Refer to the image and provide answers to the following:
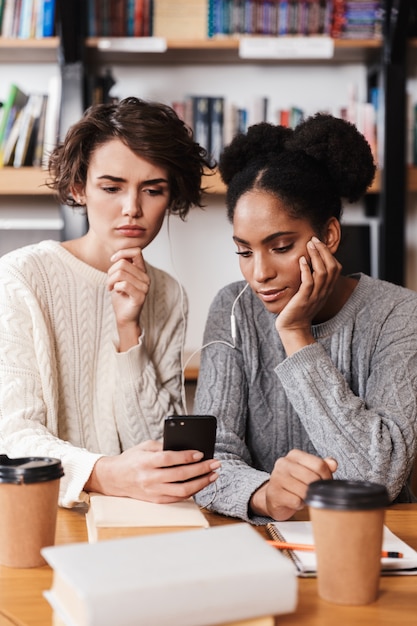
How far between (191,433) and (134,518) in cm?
13

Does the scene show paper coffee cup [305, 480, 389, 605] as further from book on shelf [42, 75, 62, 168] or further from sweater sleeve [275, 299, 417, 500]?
book on shelf [42, 75, 62, 168]

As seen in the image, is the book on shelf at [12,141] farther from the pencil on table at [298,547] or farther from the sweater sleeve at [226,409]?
the pencil on table at [298,547]

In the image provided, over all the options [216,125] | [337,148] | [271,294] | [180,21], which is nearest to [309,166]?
[337,148]

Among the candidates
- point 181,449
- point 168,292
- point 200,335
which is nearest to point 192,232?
point 200,335

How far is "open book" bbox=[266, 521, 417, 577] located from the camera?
0.92 m

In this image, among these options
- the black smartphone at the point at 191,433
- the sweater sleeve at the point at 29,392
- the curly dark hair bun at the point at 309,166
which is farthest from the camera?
the curly dark hair bun at the point at 309,166

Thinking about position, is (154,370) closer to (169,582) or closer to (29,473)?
(29,473)

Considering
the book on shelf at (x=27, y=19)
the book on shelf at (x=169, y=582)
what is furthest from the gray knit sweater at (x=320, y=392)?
the book on shelf at (x=27, y=19)

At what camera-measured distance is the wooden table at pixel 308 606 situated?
790 mm

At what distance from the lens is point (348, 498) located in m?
0.79

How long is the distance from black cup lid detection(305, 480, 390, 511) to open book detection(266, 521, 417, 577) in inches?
3.6

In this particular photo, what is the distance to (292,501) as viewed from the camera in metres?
1.09

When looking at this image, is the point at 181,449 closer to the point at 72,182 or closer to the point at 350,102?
the point at 72,182

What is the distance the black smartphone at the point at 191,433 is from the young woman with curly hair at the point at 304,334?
16 cm
